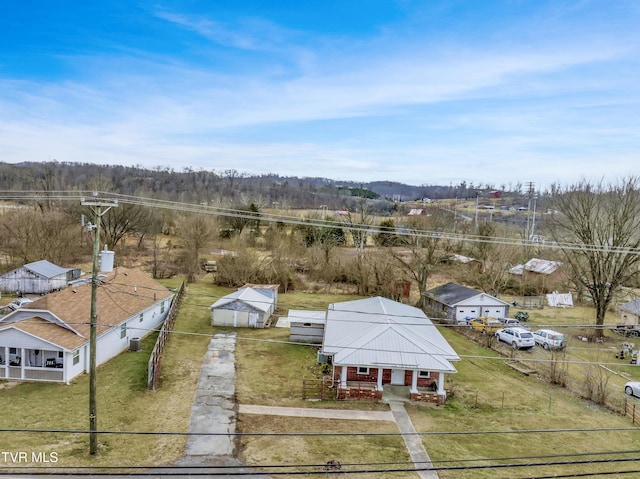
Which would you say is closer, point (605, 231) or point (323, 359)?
point (323, 359)

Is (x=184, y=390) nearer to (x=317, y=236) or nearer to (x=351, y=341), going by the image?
(x=351, y=341)

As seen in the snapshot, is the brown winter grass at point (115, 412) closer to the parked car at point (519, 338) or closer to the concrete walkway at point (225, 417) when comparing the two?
the concrete walkway at point (225, 417)

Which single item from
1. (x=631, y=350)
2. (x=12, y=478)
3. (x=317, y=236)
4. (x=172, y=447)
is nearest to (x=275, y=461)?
(x=172, y=447)

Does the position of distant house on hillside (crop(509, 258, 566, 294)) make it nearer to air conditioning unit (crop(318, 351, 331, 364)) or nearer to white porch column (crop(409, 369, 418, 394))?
air conditioning unit (crop(318, 351, 331, 364))

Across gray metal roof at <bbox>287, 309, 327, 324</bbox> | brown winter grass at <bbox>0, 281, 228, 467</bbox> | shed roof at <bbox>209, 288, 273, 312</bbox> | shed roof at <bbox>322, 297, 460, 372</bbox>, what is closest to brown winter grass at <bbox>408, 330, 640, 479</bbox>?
shed roof at <bbox>322, 297, 460, 372</bbox>

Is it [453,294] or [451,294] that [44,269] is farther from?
[453,294]

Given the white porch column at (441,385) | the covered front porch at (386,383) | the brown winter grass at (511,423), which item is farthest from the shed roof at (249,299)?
the brown winter grass at (511,423)

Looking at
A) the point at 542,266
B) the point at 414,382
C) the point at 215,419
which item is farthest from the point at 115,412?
the point at 542,266

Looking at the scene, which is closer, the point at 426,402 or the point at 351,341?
the point at 426,402
